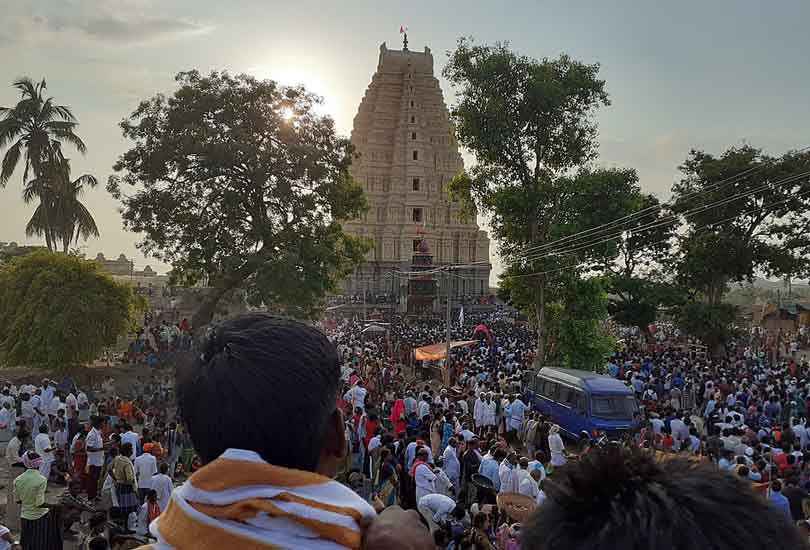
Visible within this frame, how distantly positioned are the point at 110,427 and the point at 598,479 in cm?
1321

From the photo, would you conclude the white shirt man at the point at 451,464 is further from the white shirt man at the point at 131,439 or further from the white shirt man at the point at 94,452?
the white shirt man at the point at 94,452

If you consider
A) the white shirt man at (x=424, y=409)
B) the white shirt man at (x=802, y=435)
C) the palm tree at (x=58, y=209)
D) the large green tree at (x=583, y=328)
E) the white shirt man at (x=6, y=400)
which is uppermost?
the palm tree at (x=58, y=209)

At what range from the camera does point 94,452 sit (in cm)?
1056

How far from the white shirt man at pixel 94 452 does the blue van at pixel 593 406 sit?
30.2 ft

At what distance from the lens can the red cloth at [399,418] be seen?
1345 cm

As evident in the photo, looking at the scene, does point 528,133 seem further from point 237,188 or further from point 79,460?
point 79,460

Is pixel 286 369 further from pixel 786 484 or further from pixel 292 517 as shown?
pixel 786 484

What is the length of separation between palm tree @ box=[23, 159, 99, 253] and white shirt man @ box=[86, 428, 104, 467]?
18.3 meters

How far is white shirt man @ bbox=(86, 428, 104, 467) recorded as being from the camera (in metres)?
10.6

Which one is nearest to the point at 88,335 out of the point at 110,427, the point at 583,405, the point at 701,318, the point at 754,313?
the point at 110,427

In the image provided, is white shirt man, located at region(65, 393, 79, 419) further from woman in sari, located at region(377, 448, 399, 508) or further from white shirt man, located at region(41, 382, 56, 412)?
woman in sari, located at region(377, 448, 399, 508)

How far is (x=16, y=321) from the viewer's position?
19562 mm

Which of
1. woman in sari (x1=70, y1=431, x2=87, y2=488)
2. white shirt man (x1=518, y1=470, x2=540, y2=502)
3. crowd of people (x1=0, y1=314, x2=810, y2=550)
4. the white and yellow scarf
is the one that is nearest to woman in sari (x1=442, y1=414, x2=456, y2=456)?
crowd of people (x1=0, y1=314, x2=810, y2=550)

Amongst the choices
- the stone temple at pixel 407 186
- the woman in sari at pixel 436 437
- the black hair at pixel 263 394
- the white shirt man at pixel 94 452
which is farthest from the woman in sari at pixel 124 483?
the stone temple at pixel 407 186
